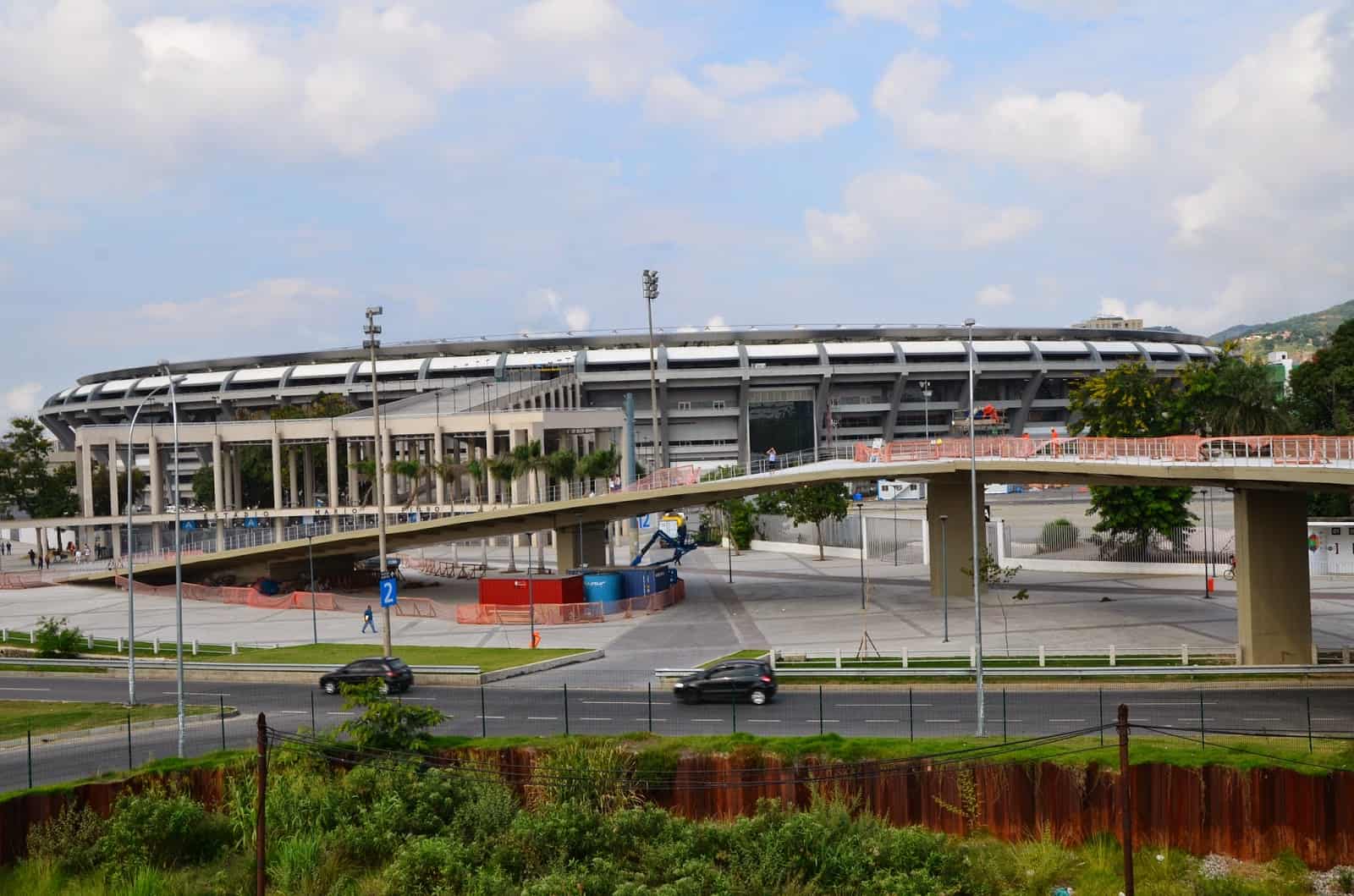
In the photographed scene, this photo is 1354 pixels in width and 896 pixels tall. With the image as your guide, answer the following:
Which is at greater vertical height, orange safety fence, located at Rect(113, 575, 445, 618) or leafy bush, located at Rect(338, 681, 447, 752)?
leafy bush, located at Rect(338, 681, 447, 752)

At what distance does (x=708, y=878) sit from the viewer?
826 inches

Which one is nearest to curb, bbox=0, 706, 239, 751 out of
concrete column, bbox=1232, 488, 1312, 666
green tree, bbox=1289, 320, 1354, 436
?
concrete column, bbox=1232, 488, 1312, 666

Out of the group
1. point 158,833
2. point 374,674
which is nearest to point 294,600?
point 374,674

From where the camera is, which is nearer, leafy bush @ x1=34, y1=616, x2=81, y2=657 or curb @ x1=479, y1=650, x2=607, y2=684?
curb @ x1=479, y1=650, x2=607, y2=684

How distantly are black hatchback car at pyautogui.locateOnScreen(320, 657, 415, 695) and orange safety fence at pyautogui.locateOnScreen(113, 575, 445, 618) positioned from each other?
756 inches

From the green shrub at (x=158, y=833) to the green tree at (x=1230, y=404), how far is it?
5487cm

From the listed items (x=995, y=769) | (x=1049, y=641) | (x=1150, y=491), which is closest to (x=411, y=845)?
(x=995, y=769)

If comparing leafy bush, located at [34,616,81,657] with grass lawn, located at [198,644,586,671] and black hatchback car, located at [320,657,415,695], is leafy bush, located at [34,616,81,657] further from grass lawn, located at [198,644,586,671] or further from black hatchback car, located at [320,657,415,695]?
black hatchback car, located at [320,657,415,695]

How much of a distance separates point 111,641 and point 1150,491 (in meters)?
53.8

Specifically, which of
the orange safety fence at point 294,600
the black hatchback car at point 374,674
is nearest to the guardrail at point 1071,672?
the black hatchback car at point 374,674

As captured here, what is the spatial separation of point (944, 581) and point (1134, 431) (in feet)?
66.4

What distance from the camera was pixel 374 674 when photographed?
130 ft

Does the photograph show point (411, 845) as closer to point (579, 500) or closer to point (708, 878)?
point (708, 878)

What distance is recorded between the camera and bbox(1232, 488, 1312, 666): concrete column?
41031 mm
